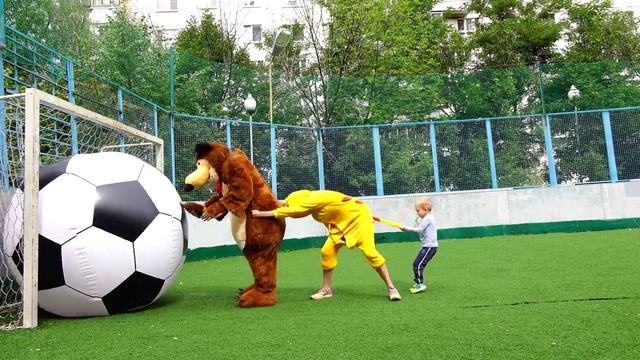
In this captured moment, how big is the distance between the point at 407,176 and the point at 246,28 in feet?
60.1

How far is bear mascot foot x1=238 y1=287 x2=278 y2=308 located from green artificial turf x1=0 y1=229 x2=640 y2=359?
4.1 inches

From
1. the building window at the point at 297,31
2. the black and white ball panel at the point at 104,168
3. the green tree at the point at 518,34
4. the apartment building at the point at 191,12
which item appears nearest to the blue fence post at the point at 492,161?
the building window at the point at 297,31

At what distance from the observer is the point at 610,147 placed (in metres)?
13.0

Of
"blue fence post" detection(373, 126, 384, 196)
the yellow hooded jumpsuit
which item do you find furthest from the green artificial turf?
"blue fence post" detection(373, 126, 384, 196)

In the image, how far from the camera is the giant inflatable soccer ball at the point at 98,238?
12.8 feet

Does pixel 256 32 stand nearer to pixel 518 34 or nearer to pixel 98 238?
pixel 518 34

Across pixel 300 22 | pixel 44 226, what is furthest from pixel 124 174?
pixel 300 22

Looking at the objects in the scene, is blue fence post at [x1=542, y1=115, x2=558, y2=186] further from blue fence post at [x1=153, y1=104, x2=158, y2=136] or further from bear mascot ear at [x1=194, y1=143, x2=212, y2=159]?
bear mascot ear at [x1=194, y1=143, x2=212, y2=159]

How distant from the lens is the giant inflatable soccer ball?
12.8 ft

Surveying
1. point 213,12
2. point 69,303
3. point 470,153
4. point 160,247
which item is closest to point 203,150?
point 160,247

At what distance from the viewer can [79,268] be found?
12.7ft

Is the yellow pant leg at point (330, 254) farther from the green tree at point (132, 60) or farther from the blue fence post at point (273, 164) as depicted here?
the green tree at point (132, 60)

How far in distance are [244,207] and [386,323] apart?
1766 millimetres

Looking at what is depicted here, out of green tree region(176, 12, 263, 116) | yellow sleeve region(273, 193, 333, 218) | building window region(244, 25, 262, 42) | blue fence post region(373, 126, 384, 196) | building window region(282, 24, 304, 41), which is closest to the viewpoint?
yellow sleeve region(273, 193, 333, 218)
